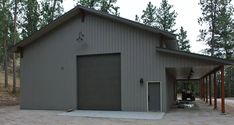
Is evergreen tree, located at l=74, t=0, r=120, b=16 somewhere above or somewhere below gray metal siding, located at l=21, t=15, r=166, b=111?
above

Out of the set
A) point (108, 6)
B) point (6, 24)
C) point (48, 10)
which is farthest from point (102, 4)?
point (6, 24)

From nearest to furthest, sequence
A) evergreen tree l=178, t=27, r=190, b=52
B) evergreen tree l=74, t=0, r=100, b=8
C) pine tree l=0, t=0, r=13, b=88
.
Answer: pine tree l=0, t=0, r=13, b=88 → evergreen tree l=74, t=0, r=100, b=8 → evergreen tree l=178, t=27, r=190, b=52

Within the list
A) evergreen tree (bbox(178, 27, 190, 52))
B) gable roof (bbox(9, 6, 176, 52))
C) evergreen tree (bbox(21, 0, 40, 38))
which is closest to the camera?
gable roof (bbox(9, 6, 176, 52))

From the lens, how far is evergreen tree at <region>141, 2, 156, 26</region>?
45.5m

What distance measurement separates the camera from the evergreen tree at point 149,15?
4549cm

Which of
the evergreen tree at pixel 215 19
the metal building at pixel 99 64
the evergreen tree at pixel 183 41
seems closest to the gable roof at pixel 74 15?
the metal building at pixel 99 64

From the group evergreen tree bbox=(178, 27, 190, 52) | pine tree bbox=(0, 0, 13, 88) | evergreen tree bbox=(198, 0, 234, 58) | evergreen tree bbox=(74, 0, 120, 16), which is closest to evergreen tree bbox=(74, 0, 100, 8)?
evergreen tree bbox=(74, 0, 120, 16)

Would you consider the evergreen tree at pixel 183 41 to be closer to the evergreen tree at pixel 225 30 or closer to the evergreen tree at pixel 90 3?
the evergreen tree at pixel 225 30

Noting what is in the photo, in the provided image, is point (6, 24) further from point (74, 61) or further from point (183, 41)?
point (183, 41)

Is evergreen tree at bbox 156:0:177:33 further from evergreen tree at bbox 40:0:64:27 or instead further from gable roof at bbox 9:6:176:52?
gable roof at bbox 9:6:176:52

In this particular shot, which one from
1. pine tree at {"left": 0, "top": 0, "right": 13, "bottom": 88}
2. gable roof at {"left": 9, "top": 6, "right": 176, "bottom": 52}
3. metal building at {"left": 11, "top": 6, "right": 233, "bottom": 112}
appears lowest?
metal building at {"left": 11, "top": 6, "right": 233, "bottom": 112}

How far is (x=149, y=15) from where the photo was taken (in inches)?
1809

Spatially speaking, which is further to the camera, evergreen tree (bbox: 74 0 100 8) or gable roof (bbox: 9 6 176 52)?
evergreen tree (bbox: 74 0 100 8)

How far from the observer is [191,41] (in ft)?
180
